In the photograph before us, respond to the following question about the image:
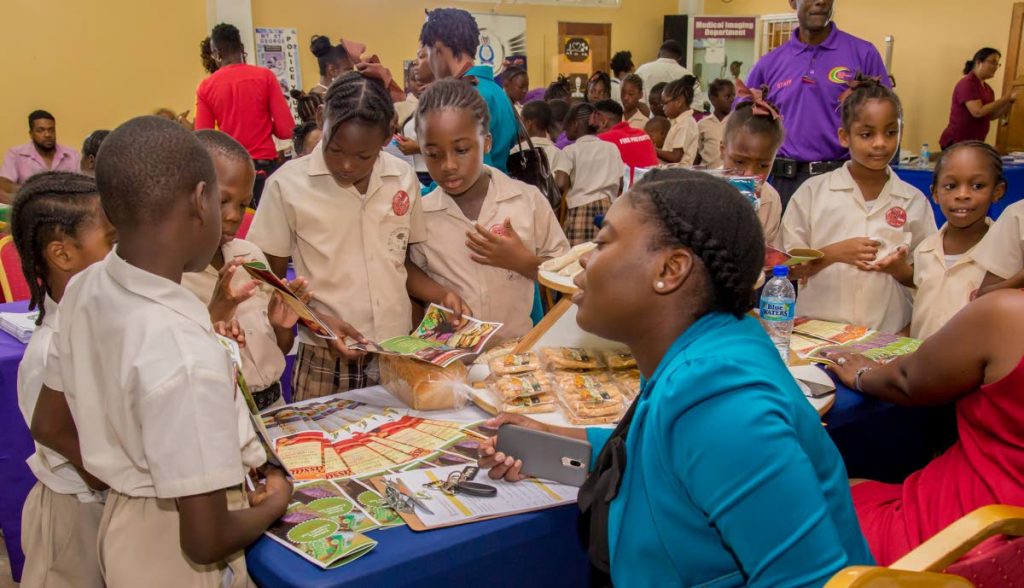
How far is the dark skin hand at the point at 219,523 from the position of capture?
120 centimetres

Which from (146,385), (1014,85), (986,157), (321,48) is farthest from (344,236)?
(1014,85)

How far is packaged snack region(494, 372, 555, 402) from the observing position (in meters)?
1.96

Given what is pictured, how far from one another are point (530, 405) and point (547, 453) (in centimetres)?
32

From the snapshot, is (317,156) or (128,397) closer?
Answer: (128,397)

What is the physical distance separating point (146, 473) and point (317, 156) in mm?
1266

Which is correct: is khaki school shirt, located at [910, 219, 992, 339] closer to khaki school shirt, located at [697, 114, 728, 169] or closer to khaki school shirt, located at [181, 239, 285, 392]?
khaki school shirt, located at [181, 239, 285, 392]

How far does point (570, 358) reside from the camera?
7.13 feet

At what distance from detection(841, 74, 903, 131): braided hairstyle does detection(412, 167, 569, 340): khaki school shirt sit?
1.47 metres

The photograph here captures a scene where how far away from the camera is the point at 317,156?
7.55 ft

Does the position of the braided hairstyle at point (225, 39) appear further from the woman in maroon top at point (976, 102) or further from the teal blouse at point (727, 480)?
the woman in maroon top at point (976, 102)

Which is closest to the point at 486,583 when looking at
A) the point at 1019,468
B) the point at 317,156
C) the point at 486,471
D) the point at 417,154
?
the point at 486,471

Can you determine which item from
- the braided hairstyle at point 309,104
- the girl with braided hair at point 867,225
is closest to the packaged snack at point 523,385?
the girl with braided hair at point 867,225

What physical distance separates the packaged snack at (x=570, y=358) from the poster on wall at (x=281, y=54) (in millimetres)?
7985

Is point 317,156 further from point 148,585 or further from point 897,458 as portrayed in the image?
point 897,458
